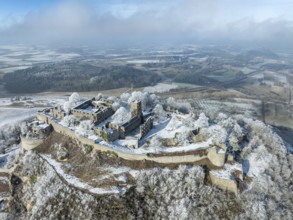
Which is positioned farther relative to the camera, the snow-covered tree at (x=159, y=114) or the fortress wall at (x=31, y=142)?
the snow-covered tree at (x=159, y=114)

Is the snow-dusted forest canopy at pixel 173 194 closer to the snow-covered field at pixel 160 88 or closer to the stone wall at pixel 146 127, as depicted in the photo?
the stone wall at pixel 146 127

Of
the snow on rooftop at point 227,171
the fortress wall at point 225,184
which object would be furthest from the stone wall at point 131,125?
the fortress wall at point 225,184

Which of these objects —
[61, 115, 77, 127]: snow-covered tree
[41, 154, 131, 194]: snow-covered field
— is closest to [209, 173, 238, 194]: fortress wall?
[41, 154, 131, 194]: snow-covered field

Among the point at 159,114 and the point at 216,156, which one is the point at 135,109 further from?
the point at 216,156

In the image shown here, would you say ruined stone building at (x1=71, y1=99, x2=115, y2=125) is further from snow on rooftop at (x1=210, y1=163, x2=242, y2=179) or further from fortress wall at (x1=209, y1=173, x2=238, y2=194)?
fortress wall at (x1=209, y1=173, x2=238, y2=194)

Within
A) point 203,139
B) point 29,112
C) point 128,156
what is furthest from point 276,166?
point 29,112

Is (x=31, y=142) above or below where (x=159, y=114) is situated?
below

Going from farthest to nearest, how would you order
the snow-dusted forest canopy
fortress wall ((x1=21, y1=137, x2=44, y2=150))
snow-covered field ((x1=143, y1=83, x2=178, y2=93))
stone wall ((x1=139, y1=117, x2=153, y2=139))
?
snow-covered field ((x1=143, y1=83, x2=178, y2=93)) → fortress wall ((x1=21, y1=137, x2=44, y2=150)) → stone wall ((x1=139, y1=117, x2=153, y2=139)) → the snow-dusted forest canopy

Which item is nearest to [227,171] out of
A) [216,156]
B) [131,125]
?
[216,156]

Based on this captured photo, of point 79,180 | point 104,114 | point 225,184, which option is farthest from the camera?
point 104,114
